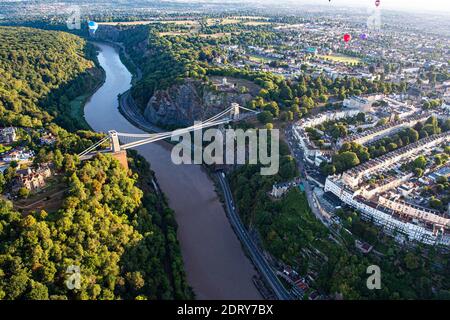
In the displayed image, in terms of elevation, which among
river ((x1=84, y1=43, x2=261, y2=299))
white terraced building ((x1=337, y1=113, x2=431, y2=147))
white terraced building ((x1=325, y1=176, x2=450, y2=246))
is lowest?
river ((x1=84, y1=43, x2=261, y2=299))

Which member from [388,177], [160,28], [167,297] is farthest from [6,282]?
[160,28]

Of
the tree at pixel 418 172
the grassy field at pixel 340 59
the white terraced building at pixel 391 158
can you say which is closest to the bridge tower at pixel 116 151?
the white terraced building at pixel 391 158

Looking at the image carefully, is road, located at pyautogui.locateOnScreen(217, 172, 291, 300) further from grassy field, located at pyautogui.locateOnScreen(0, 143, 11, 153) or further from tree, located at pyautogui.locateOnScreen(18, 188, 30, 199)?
grassy field, located at pyautogui.locateOnScreen(0, 143, 11, 153)

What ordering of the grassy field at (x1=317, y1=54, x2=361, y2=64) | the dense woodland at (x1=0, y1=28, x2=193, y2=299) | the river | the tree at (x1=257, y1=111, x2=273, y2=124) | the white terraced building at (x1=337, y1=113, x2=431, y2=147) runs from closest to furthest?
the dense woodland at (x1=0, y1=28, x2=193, y2=299) < the river < the white terraced building at (x1=337, y1=113, x2=431, y2=147) < the tree at (x1=257, y1=111, x2=273, y2=124) < the grassy field at (x1=317, y1=54, x2=361, y2=64)

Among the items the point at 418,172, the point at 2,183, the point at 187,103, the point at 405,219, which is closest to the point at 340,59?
the point at 187,103

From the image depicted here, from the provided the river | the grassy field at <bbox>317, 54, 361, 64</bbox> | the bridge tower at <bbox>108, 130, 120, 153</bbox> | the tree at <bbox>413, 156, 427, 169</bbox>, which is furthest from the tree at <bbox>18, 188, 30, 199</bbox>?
the grassy field at <bbox>317, 54, 361, 64</bbox>

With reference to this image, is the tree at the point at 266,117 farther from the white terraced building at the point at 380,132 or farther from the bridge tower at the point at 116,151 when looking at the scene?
the bridge tower at the point at 116,151
